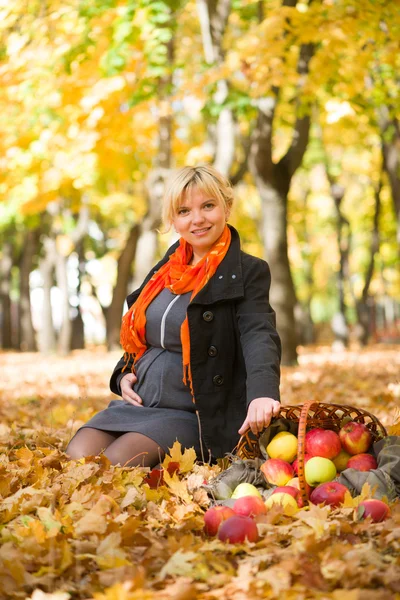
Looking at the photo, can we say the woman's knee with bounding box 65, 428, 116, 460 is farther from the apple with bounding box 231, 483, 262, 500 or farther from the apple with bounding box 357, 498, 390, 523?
the apple with bounding box 357, 498, 390, 523

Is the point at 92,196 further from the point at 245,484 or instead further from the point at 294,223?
the point at 245,484

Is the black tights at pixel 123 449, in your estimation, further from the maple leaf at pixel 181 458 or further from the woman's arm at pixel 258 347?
the woman's arm at pixel 258 347

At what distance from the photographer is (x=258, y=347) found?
346cm

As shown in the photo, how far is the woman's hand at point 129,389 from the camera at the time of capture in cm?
387

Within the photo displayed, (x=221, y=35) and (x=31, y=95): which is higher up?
(x=221, y=35)

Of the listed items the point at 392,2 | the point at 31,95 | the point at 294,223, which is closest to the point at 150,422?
the point at 392,2

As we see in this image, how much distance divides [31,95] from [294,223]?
14.3 meters

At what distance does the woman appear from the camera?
3568mm

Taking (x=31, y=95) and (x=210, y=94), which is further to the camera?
(x=31, y=95)

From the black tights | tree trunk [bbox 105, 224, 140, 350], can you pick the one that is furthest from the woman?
tree trunk [bbox 105, 224, 140, 350]

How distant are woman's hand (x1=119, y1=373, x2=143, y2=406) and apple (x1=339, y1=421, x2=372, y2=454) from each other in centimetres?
113

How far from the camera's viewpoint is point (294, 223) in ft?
77.3

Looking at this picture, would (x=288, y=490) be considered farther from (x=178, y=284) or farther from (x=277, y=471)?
(x=178, y=284)

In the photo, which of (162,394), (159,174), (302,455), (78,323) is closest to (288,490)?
(302,455)
